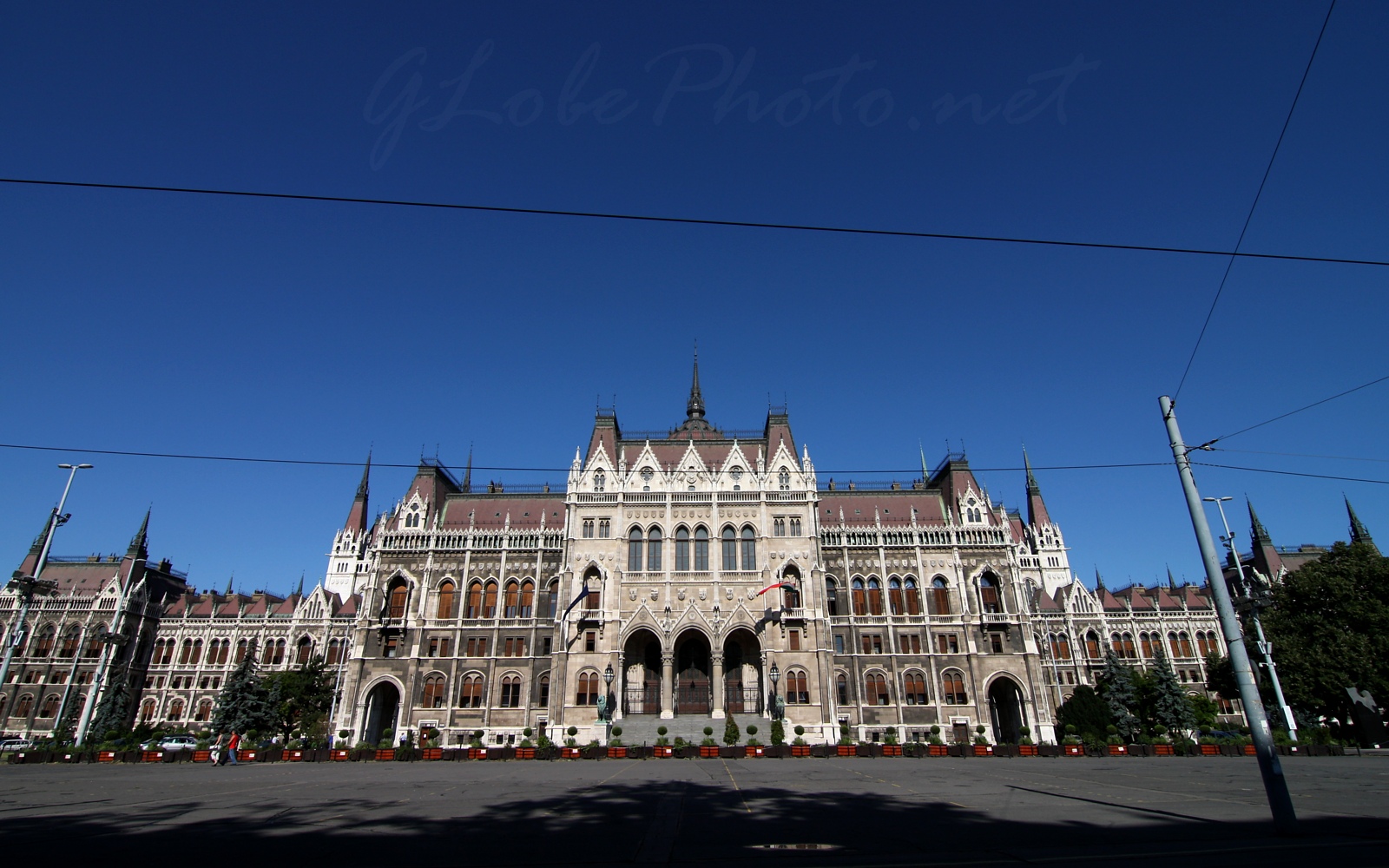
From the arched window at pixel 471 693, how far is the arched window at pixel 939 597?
33.3 m

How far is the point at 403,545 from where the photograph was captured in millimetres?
53500

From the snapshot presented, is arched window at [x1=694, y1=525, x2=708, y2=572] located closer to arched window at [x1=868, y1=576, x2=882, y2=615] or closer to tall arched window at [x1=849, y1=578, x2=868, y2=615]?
tall arched window at [x1=849, y1=578, x2=868, y2=615]

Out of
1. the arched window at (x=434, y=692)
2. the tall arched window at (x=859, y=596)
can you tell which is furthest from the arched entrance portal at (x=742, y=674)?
the arched window at (x=434, y=692)

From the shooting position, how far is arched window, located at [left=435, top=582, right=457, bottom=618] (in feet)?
171

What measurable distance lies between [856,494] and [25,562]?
85.1 meters

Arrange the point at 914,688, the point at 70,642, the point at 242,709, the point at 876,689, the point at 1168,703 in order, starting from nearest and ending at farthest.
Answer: the point at 242,709 → the point at 1168,703 → the point at 914,688 → the point at 876,689 → the point at 70,642

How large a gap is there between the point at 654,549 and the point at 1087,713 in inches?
1160

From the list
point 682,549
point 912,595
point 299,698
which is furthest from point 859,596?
point 299,698

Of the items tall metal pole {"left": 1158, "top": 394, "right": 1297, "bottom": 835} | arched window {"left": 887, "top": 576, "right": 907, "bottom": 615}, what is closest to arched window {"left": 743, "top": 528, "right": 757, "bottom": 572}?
arched window {"left": 887, "top": 576, "right": 907, "bottom": 615}

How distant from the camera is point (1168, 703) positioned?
4566cm

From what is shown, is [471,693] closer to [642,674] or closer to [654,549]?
[642,674]

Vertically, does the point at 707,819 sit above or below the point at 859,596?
below

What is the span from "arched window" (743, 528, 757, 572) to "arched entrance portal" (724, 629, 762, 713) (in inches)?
180

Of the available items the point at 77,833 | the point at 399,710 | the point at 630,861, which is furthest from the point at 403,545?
the point at 630,861
